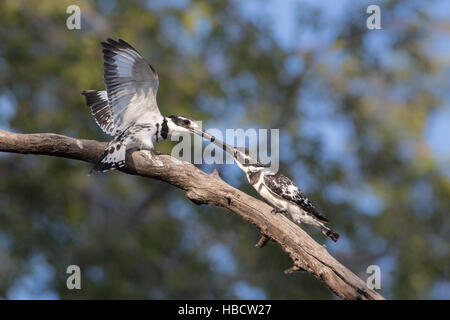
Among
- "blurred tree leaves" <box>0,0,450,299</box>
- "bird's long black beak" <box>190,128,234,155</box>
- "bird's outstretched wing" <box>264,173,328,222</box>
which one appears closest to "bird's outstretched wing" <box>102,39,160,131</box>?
"bird's long black beak" <box>190,128,234,155</box>

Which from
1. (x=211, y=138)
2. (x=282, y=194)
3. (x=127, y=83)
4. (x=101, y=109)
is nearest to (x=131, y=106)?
(x=127, y=83)

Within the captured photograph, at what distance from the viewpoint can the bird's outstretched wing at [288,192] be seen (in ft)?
21.5

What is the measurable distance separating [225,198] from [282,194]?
0.88 meters

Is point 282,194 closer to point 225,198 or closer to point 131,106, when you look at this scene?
point 225,198

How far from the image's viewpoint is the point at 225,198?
5.93 metres

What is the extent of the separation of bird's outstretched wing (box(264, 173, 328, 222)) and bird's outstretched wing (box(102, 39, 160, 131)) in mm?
1551

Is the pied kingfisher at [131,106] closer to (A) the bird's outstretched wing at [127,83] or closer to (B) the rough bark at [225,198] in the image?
(A) the bird's outstretched wing at [127,83]

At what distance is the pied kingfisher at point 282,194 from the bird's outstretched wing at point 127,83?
0.85m

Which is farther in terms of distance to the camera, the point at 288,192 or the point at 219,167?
the point at 219,167

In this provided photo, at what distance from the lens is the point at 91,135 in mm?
14234

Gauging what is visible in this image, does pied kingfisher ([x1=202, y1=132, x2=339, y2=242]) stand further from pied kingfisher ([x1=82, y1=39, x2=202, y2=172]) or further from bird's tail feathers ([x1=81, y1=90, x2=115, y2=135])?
bird's tail feathers ([x1=81, y1=90, x2=115, y2=135])

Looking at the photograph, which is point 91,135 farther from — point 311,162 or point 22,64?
point 311,162

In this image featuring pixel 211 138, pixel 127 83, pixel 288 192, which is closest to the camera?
pixel 211 138
